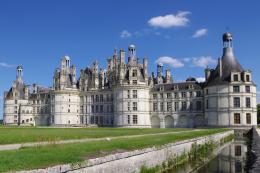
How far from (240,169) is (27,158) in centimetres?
1590

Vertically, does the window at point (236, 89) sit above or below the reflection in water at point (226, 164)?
above

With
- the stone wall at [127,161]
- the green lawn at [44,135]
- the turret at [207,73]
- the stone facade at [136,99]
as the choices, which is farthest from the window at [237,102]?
the stone wall at [127,161]

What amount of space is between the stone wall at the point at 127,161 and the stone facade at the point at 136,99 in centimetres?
3745

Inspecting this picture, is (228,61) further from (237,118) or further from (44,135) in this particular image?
(44,135)

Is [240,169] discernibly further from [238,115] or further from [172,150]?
[238,115]

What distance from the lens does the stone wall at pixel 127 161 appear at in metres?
12.6

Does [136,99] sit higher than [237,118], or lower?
higher

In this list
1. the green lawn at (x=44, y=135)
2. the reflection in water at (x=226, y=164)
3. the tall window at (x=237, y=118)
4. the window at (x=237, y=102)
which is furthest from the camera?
the window at (x=237, y=102)

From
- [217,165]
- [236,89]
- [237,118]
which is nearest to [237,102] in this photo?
[236,89]

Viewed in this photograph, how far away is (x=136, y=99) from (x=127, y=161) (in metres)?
51.6

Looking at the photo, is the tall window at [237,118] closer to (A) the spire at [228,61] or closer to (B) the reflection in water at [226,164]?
(A) the spire at [228,61]

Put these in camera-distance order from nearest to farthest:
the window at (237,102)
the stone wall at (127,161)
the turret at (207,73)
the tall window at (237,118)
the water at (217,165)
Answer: the stone wall at (127,161) < the water at (217,165) < the tall window at (237,118) < the window at (237,102) < the turret at (207,73)

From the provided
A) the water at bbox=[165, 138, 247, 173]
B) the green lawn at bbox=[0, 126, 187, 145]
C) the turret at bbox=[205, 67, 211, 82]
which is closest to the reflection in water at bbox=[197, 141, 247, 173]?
the water at bbox=[165, 138, 247, 173]

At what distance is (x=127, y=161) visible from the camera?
16.5 m
